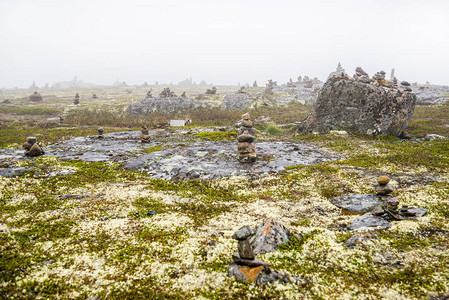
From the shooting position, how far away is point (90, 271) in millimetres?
8977

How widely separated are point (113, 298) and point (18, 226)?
7.76 m

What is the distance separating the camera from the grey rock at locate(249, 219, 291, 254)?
10469 mm

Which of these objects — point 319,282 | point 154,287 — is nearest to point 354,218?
point 319,282

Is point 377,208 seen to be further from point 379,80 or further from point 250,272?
point 379,80

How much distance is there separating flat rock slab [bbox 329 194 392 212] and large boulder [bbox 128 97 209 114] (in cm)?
5193

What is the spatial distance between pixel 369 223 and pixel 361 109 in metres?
25.0

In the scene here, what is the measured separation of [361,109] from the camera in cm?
3247

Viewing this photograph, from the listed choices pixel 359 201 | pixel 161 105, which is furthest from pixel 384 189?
pixel 161 105

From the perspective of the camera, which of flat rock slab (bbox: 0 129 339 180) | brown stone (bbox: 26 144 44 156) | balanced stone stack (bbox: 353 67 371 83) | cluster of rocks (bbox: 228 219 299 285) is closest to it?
cluster of rocks (bbox: 228 219 299 285)

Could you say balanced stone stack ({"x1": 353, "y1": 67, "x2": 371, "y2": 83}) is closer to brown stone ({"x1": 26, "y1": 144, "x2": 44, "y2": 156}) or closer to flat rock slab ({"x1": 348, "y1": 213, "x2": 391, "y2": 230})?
flat rock slab ({"x1": 348, "y1": 213, "x2": 391, "y2": 230})

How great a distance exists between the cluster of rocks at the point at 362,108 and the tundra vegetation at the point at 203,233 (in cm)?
1037

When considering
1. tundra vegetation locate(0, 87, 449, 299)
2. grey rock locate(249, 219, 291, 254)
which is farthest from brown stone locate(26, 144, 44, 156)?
grey rock locate(249, 219, 291, 254)

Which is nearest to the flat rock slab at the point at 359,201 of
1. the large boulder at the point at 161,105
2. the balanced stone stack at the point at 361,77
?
the balanced stone stack at the point at 361,77

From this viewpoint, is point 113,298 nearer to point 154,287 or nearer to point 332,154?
point 154,287
